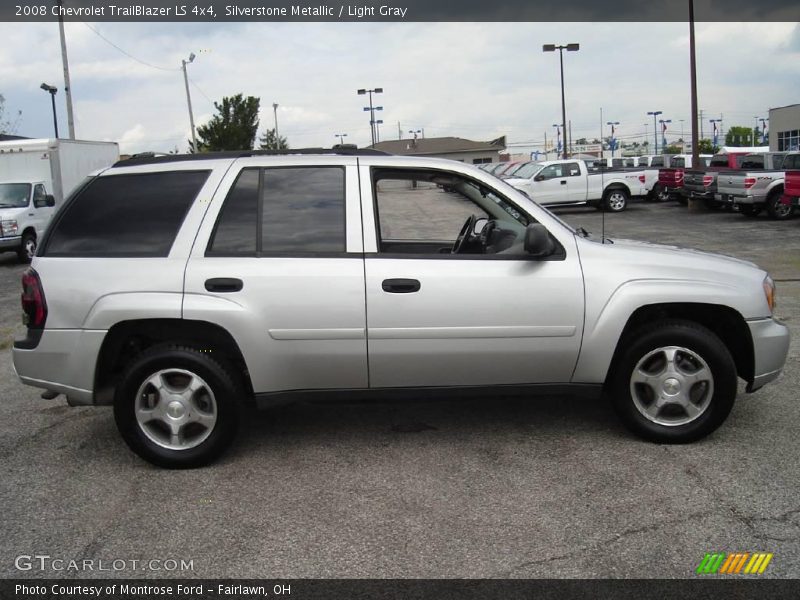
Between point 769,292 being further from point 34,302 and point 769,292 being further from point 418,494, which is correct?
point 34,302

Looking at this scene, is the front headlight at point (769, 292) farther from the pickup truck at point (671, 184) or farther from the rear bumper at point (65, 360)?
the pickup truck at point (671, 184)

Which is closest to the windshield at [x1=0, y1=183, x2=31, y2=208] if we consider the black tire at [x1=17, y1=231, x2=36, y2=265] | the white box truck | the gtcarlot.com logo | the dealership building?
the white box truck

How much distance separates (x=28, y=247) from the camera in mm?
16750

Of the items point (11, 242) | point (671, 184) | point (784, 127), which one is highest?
point (784, 127)

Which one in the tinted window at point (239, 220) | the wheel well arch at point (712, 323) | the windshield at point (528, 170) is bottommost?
the wheel well arch at point (712, 323)

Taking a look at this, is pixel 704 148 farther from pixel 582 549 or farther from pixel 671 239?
pixel 582 549

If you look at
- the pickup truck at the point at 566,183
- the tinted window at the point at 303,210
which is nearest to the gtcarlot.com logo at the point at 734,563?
the tinted window at the point at 303,210

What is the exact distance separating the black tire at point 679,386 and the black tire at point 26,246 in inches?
593

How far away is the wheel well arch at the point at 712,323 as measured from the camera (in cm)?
460

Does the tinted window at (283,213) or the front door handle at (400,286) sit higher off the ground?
the tinted window at (283,213)

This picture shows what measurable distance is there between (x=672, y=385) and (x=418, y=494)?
64.8 inches

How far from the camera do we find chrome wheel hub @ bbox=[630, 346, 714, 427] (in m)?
4.53

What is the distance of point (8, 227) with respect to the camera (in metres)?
16.0

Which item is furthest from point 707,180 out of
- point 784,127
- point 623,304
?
point 784,127
